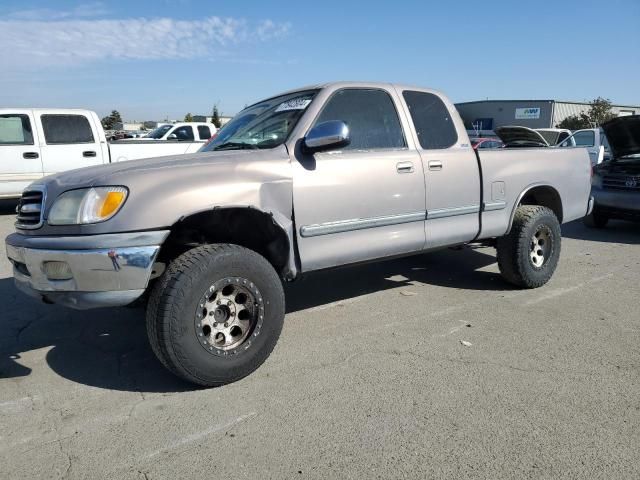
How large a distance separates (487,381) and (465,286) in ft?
7.43

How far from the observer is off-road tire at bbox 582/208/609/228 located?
30.1 ft

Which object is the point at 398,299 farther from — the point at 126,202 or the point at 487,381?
the point at 126,202

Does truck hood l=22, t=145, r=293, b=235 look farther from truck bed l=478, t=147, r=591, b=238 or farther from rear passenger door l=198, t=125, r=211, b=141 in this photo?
rear passenger door l=198, t=125, r=211, b=141

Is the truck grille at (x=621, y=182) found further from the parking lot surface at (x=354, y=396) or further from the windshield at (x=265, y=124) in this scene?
the windshield at (x=265, y=124)

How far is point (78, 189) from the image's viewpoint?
308 cm

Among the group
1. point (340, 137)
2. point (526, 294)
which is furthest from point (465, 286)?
point (340, 137)

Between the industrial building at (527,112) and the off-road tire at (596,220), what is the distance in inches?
1477

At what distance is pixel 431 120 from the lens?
464 cm

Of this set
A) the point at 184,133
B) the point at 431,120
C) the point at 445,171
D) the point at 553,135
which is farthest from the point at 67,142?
the point at 553,135

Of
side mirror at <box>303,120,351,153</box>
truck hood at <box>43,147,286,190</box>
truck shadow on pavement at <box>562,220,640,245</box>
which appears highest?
side mirror at <box>303,120,351,153</box>

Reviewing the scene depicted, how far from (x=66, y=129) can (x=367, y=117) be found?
8645 millimetres

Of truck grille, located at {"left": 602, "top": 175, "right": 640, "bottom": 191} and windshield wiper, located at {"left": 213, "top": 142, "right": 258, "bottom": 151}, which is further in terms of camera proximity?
truck grille, located at {"left": 602, "top": 175, "right": 640, "bottom": 191}

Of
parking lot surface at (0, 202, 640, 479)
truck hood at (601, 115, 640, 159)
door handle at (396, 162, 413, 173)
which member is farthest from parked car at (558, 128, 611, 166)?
door handle at (396, 162, 413, 173)

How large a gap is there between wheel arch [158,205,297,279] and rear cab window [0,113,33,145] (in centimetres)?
848
